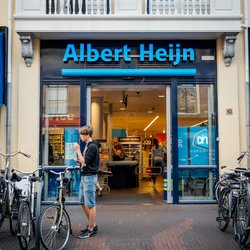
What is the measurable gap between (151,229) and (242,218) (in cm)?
187

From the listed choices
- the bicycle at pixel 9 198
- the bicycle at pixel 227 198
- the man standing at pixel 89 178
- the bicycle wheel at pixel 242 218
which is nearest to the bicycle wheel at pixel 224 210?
the bicycle at pixel 227 198

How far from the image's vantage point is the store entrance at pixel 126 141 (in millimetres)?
11408

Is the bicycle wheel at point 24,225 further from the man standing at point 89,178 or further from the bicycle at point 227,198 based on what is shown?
the bicycle at point 227,198

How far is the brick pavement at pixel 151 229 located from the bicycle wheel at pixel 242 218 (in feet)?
0.89

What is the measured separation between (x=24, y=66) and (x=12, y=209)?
4.35 meters

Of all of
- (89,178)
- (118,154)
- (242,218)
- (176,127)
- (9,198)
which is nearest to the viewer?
(242,218)

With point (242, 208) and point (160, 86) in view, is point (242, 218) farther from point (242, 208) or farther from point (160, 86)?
point (160, 86)

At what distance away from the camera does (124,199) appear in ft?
37.1

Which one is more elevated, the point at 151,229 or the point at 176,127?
the point at 176,127

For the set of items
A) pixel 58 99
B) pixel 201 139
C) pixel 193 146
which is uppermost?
pixel 58 99

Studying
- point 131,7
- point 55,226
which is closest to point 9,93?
point 131,7

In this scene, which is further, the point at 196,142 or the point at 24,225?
the point at 196,142

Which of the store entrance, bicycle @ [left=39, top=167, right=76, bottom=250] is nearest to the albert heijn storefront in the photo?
the store entrance

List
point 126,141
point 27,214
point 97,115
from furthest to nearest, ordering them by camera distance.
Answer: point 126,141 < point 97,115 < point 27,214
